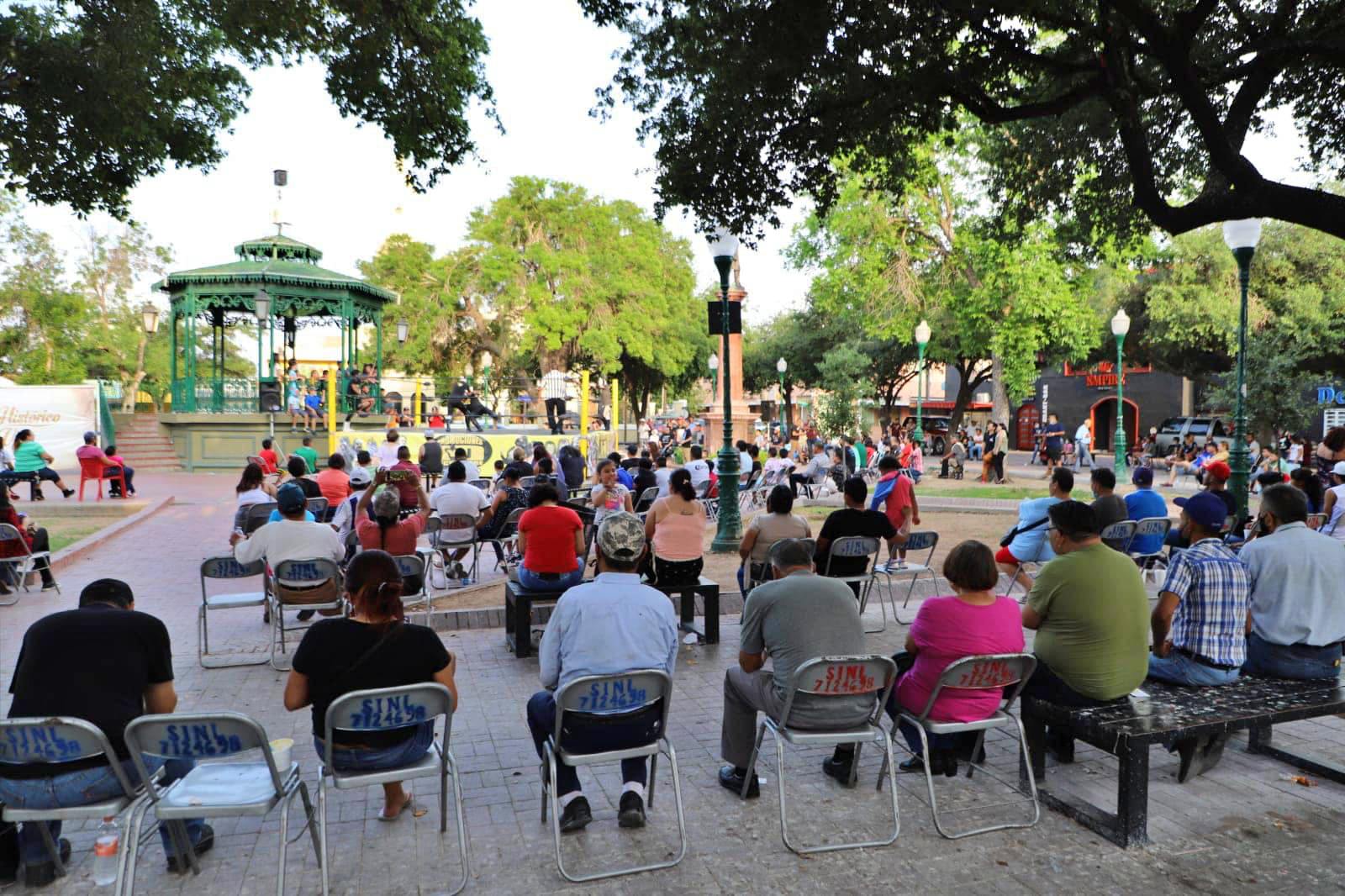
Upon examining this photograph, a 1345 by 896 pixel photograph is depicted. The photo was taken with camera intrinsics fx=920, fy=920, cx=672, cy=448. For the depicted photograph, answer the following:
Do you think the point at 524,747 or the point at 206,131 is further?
the point at 206,131

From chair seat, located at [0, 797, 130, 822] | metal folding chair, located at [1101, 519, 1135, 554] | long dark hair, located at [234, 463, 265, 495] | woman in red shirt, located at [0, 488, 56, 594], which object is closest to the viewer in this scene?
chair seat, located at [0, 797, 130, 822]

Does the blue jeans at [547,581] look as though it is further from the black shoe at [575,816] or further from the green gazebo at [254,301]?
the green gazebo at [254,301]

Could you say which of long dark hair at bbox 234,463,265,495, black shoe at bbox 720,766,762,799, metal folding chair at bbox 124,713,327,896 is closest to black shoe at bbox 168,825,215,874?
metal folding chair at bbox 124,713,327,896

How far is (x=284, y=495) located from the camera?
6883mm

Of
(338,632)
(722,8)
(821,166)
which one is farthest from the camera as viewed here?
(821,166)

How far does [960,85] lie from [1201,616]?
17.5 ft

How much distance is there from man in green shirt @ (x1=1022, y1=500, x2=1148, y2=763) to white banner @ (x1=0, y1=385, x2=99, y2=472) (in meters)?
23.8

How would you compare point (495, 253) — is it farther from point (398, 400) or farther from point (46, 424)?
point (46, 424)

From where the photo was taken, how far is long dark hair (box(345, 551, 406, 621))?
3.58 metres

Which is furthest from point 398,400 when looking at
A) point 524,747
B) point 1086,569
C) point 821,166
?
point 1086,569

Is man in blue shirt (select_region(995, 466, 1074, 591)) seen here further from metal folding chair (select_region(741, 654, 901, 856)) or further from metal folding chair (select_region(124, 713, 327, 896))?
metal folding chair (select_region(124, 713, 327, 896))

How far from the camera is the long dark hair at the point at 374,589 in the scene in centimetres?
358

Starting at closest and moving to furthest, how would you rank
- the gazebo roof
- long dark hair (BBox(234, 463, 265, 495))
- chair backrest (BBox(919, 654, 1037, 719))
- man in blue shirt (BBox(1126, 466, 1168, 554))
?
chair backrest (BBox(919, 654, 1037, 719))
man in blue shirt (BBox(1126, 466, 1168, 554))
long dark hair (BBox(234, 463, 265, 495))
the gazebo roof

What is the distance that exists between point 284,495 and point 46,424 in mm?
19726
